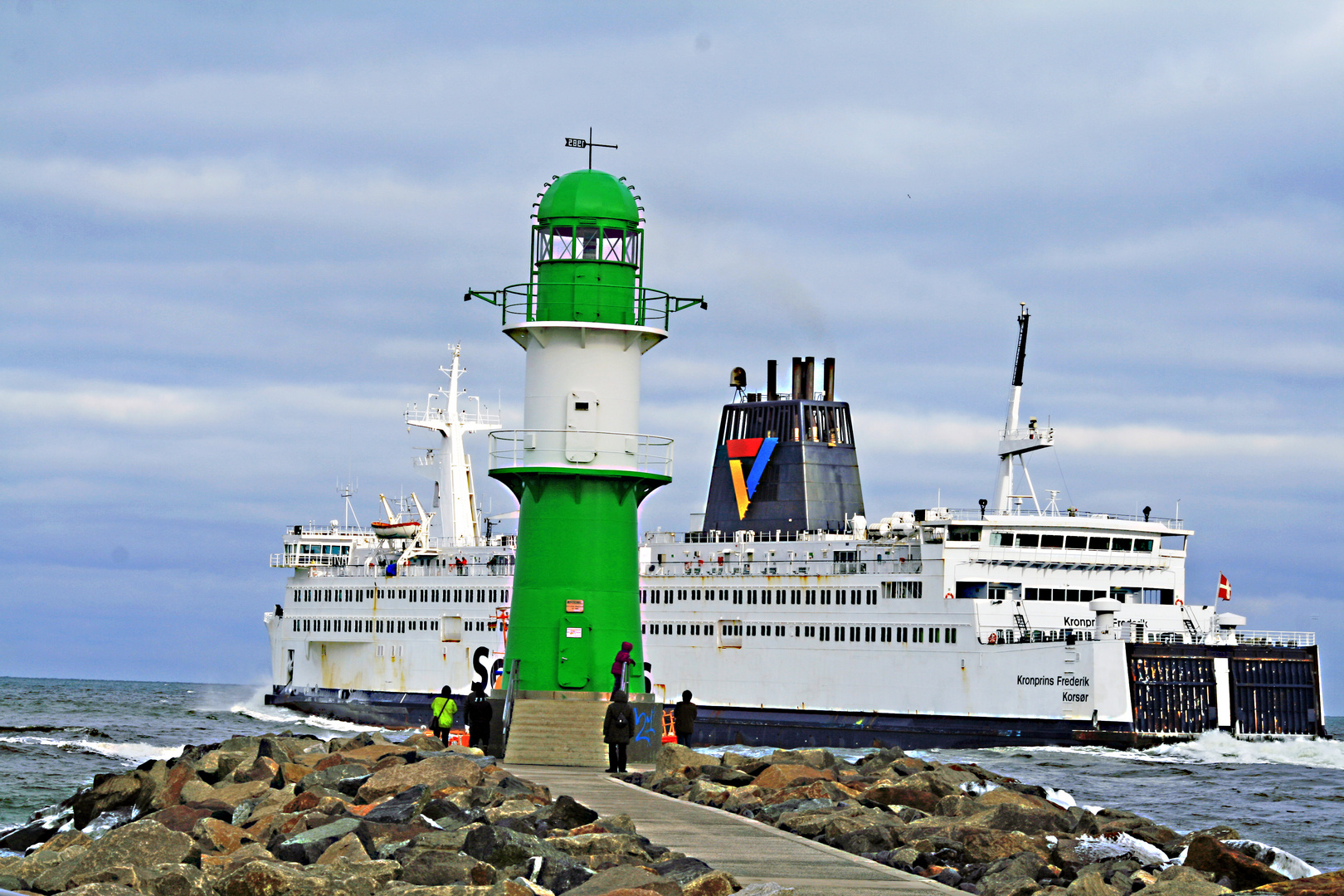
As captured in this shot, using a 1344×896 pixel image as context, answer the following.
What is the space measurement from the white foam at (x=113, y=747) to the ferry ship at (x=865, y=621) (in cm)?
1072

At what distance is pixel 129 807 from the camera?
13711 millimetres

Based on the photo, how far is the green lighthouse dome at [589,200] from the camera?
52.1 ft

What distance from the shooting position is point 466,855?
8773 mm

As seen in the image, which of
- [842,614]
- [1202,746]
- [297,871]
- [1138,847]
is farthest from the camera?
[842,614]

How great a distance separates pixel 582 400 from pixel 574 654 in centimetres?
236

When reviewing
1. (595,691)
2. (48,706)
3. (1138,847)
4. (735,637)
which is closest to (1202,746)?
(735,637)

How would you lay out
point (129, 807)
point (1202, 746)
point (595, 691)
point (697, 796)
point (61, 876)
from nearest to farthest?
point (61, 876), point (697, 796), point (129, 807), point (595, 691), point (1202, 746)

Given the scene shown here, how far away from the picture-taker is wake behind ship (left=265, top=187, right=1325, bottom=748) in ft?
119

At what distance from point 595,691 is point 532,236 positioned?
14.4 feet

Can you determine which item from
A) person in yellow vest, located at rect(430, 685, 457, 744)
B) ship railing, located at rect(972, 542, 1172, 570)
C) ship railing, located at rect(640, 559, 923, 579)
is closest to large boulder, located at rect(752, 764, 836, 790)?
person in yellow vest, located at rect(430, 685, 457, 744)

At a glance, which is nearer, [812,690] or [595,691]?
[595,691]

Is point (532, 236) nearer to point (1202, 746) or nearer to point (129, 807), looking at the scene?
point (129, 807)

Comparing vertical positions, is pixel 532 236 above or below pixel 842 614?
above

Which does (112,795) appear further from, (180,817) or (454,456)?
(454,456)
